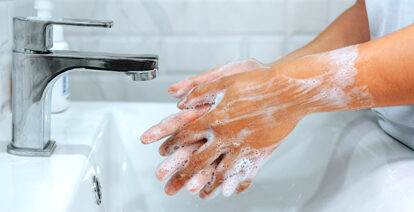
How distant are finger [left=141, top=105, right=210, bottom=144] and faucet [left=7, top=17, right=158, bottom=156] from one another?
2.9 inches

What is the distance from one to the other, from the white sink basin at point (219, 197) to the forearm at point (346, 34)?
0.41 ft

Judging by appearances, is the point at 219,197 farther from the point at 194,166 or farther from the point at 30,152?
the point at 30,152

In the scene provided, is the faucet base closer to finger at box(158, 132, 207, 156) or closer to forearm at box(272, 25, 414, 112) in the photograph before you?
finger at box(158, 132, 207, 156)

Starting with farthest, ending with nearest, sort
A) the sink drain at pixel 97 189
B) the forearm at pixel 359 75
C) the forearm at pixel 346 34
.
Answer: the forearm at pixel 346 34 < the sink drain at pixel 97 189 < the forearm at pixel 359 75

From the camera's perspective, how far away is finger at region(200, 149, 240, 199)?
59 cm

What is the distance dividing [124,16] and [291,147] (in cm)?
37

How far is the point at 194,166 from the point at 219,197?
0.15m

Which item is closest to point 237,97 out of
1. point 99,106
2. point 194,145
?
point 194,145

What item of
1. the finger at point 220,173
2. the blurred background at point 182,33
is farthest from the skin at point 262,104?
the blurred background at point 182,33

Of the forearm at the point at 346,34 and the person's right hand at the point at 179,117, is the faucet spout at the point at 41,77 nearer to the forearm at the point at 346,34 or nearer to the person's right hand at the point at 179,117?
the person's right hand at the point at 179,117

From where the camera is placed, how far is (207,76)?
686mm

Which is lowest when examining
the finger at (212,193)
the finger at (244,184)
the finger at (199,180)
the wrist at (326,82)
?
the finger at (212,193)

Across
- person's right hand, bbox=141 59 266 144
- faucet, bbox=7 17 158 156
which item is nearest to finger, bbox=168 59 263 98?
person's right hand, bbox=141 59 266 144

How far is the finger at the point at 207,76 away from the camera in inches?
26.2
